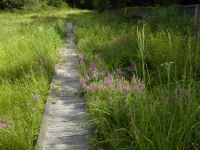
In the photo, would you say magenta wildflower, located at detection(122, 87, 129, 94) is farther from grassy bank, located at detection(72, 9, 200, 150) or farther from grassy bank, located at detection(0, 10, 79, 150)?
Answer: grassy bank, located at detection(0, 10, 79, 150)

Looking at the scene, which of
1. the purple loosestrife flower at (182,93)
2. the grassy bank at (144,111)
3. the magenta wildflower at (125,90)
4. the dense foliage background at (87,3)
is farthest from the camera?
the dense foliage background at (87,3)

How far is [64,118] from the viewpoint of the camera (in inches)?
209

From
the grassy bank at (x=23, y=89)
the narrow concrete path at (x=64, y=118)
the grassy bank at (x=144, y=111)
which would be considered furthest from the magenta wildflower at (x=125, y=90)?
the grassy bank at (x=23, y=89)

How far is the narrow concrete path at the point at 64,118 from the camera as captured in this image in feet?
14.6

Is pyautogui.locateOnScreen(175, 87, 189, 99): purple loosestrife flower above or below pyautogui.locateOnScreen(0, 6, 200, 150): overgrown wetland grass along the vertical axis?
above

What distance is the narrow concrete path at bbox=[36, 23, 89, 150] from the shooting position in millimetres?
4465

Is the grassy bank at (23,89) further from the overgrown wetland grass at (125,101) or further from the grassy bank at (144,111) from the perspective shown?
the grassy bank at (144,111)

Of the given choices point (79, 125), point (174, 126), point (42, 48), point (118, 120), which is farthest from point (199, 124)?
point (42, 48)

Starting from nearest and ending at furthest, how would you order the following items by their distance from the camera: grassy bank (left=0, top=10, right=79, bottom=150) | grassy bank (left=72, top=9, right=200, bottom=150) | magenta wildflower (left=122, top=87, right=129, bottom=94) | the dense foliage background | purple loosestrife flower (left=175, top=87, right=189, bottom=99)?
grassy bank (left=72, top=9, right=200, bottom=150) → purple loosestrife flower (left=175, top=87, right=189, bottom=99) → grassy bank (left=0, top=10, right=79, bottom=150) → magenta wildflower (left=122, top=87, right=129, bottom=94) → the dense foliage background

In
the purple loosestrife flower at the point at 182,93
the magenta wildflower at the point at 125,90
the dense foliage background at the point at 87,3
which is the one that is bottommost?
the dense foliage background at the point at 87,3

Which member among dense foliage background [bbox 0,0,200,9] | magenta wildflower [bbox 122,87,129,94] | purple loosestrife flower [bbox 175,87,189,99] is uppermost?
purple loosestrife flower [bbox 175,87,189,99]

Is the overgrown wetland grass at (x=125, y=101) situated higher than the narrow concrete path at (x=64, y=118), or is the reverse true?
the overgrown wetland grass at (x=125, y=101)

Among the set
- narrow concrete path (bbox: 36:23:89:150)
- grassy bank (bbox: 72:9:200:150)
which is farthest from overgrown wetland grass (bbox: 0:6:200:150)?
narrow concrete path (bbox: 36:23:89:150)

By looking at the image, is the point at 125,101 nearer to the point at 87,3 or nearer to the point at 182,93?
the point at 182,93
